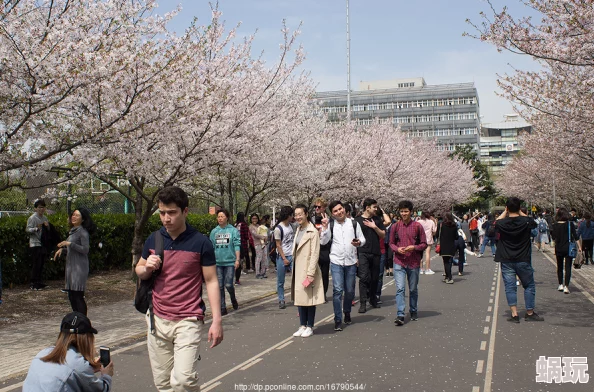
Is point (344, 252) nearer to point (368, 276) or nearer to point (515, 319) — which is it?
point (368, 276)

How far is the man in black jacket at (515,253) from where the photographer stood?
33.1 feet

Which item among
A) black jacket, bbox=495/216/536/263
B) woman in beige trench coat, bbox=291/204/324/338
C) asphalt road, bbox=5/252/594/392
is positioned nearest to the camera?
asphalt road, bbox=5/252/594/392

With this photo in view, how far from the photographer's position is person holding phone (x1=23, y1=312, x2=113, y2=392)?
3488mm

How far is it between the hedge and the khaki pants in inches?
306

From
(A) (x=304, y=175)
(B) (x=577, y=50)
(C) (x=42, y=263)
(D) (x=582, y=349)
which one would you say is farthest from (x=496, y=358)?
(A) (x=304, y=175)

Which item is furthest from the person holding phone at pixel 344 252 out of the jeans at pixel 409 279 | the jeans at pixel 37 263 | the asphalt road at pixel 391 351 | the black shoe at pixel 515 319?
the jeans at pixel 37 263

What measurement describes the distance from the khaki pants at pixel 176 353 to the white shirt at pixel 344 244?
5.44m

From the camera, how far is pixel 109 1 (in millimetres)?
11125

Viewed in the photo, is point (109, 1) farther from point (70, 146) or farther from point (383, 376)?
point (383, 376)

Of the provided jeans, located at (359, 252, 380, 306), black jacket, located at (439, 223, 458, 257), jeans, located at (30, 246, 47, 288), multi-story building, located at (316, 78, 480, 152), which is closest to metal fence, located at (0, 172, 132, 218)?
jeans, located at (30, 246, 47, 288)

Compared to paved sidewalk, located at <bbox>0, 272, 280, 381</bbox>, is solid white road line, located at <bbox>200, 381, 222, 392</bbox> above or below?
above

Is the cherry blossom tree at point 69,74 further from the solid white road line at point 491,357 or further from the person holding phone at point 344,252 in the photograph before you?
the solid white road line at point 491,357

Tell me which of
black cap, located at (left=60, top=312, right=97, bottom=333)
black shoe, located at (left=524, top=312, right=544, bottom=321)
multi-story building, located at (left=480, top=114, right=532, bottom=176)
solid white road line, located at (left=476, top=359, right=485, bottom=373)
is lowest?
black shoe, located at (left=524, top=312, right=544, bottom=321)

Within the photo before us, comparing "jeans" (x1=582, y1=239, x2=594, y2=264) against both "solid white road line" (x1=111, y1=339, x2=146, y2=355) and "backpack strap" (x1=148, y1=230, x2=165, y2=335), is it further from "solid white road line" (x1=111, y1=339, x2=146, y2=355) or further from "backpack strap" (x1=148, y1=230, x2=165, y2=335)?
"backpack strap" (x1=148, y1=230, x2=165, y2=335)
